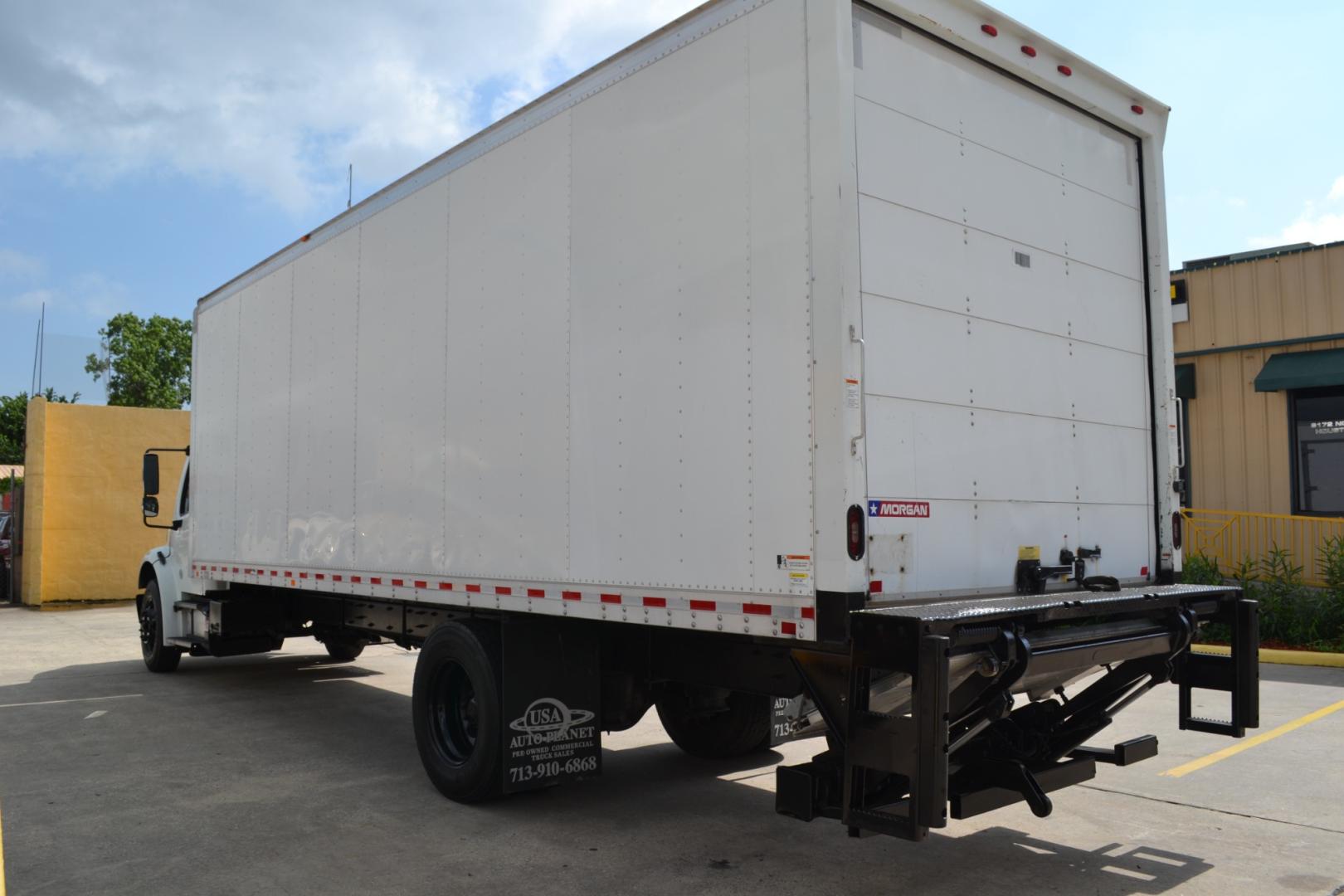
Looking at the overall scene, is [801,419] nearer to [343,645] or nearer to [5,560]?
[343,645]

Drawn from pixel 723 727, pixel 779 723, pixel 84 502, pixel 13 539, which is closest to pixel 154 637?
pixel 723 727

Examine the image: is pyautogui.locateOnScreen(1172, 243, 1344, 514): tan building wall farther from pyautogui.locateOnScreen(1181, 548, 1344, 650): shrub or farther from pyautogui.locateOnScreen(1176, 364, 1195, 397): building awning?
pyautogui.locateOnScreen(1181, 548, 1344, 650): shrub

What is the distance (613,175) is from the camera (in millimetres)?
5320

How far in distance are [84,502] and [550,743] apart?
19.0 metres

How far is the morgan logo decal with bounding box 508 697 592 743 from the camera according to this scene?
5859 millimetres

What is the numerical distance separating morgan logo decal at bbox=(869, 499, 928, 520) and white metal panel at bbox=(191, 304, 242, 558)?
718 cm

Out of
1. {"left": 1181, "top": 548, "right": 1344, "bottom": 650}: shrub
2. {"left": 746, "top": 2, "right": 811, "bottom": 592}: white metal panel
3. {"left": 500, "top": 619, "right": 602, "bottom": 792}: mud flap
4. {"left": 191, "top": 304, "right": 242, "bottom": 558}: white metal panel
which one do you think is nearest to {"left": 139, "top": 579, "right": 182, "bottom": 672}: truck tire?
{"left": 191, "top": 304, "right": 242, "bottom": 558}: white metal panel

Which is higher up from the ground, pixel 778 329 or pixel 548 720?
pixel 778 329

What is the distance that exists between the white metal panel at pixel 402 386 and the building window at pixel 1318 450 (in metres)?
13.2

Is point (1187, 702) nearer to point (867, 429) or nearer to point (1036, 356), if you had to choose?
point (1036, 356)

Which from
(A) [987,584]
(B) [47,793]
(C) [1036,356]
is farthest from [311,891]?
(C) [1036,356]

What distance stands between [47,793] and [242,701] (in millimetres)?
3443

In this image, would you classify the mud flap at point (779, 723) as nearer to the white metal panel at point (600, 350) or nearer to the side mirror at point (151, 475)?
the white metal panel at point (600, 350)

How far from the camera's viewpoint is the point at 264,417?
9070mm
